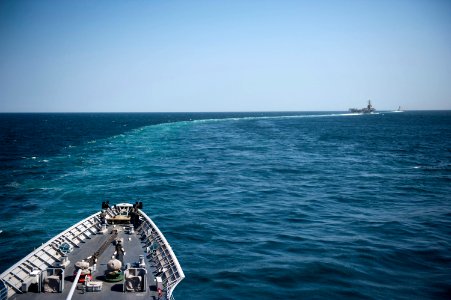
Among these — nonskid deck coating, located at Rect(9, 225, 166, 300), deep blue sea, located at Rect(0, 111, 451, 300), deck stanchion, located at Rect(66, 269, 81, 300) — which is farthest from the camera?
deep blue sea, located at Rect(0, 111, 451, 300)

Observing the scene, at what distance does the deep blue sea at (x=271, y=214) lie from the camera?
82.4 ft

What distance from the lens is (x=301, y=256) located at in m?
28.7

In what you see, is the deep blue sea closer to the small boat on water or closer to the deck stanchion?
the small boat on water

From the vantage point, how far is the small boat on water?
713 inches

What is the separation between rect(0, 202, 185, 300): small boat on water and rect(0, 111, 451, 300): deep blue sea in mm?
3808

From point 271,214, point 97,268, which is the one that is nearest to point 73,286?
point 97,268

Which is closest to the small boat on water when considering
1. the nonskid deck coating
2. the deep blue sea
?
the nonskid deck coating

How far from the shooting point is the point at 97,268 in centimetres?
2125

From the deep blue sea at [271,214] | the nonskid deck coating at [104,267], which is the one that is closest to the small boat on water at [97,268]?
the nonskid deck coating at [104,267]

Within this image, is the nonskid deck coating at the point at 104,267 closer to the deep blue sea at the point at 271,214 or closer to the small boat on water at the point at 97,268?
the small boat on water at the point at 97,268

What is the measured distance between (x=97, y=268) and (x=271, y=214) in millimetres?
23301

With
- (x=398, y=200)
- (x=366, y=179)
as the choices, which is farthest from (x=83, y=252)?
(x=366, y=179)

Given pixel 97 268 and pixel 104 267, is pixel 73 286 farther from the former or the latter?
pixel 104 267

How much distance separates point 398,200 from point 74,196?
151 ft
